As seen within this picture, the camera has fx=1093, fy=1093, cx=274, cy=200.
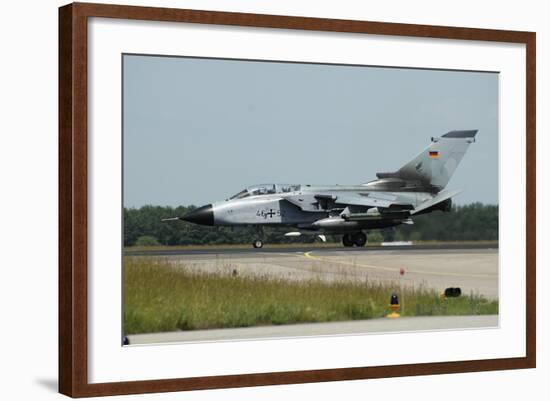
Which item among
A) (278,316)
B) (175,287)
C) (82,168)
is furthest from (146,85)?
(278,316)

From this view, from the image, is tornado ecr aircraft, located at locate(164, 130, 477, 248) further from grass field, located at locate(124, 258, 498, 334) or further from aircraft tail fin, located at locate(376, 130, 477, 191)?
grass field, located at locate(124, 258, 498, 334)

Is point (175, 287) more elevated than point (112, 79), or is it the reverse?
point (112, 79)

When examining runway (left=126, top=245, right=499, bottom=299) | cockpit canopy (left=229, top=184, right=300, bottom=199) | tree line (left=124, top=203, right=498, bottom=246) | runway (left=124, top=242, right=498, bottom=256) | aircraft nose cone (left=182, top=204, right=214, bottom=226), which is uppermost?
cockpit canopy (left=229, top=184, right=300, bottom=199)

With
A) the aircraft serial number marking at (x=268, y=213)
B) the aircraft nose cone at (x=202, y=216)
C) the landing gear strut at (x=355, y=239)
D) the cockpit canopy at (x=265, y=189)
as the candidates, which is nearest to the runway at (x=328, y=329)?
the landing gear strut at (x=355, y=239)

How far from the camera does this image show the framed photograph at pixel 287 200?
1287 centimetres

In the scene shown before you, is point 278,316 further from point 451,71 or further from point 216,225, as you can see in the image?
point 451,71

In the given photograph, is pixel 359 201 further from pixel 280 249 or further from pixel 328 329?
pixel 328 329

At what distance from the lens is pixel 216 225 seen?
14.3 metres

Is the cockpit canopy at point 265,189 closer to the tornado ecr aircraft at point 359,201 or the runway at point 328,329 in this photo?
the tornado ecr aircraft at point 359,201

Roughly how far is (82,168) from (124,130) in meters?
0.79

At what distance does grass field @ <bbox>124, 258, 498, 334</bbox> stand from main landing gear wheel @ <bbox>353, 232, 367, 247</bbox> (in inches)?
26.0

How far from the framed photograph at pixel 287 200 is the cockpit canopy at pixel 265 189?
0.04 m

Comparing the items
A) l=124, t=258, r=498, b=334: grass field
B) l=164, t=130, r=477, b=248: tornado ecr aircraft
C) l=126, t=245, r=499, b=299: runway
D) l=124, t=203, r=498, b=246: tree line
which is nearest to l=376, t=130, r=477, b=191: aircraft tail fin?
l=164, t=130, r=477, b=248: tornado ecr aircraft

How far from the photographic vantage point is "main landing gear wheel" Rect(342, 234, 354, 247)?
15.2 meters
